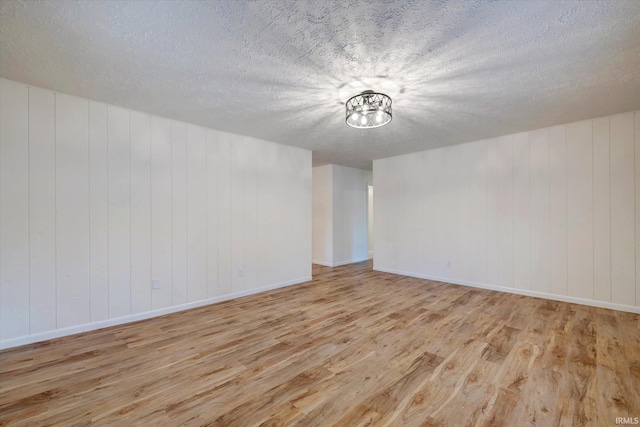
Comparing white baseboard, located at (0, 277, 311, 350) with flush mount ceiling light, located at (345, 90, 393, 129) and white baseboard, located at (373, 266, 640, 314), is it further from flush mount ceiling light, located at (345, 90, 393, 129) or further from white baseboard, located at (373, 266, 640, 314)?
white baseboard, located at (373, 266, 640, 314)

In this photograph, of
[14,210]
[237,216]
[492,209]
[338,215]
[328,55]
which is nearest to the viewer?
[328,55]

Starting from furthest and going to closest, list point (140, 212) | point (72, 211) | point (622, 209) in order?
1. point (622, 209)
2. point (140, 212)
3. point (72, 211)

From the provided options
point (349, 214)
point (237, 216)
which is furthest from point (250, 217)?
point (349, 214)

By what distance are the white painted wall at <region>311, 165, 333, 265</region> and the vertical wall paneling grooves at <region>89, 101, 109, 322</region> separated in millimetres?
4252

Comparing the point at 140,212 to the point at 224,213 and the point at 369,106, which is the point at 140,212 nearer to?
the point at 224,213

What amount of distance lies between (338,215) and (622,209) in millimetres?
4557

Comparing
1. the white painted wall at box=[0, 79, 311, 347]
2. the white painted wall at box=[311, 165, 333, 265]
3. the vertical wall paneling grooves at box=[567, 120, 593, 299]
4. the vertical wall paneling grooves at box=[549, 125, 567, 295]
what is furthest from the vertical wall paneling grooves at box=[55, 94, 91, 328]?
the vertical wall paneling grooves at box=[567, 120, 593, 299]

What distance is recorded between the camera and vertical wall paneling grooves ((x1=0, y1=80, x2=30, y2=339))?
2314 mm

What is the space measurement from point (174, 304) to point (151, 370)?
137 cm

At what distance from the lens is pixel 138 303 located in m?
3.01

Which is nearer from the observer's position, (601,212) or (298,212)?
(601,212)

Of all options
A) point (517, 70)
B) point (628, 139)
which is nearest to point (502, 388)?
point (517, 70)

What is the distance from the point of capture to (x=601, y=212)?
3.32 meters

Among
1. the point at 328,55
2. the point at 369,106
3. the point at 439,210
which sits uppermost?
the point at 328,55
